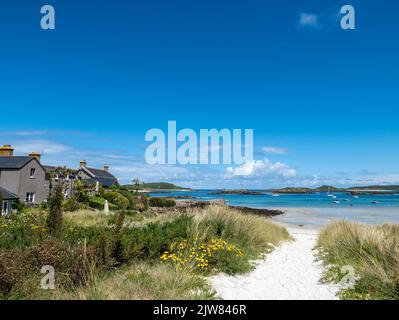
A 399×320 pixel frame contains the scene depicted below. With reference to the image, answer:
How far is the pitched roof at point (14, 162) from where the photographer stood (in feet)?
108

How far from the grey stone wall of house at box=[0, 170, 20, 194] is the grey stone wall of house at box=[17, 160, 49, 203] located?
43 centimetres

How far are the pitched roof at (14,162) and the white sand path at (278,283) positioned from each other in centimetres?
2960

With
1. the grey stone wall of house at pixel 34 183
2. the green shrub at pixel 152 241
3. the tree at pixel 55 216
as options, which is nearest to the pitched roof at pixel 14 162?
the grey stone wall of house at pixel 34 183

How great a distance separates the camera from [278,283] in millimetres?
8227

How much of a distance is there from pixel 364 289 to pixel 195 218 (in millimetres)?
6031

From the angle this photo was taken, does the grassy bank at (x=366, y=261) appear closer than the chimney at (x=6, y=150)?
Yes

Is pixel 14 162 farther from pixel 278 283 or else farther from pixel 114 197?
pixel 278 283

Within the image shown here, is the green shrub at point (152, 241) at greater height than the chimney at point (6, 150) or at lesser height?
lesser

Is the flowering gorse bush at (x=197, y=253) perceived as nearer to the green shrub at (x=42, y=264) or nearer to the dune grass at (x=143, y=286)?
the dune grass at (x=143, y=286)

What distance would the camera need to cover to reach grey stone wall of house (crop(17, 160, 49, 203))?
110 ft

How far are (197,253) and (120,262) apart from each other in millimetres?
1897

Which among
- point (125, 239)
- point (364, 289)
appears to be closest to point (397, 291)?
point (364, 289)

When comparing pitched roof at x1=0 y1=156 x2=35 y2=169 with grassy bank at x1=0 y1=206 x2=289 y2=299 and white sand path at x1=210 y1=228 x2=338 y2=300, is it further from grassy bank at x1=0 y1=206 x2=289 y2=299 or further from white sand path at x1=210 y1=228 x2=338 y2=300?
white sand path at x1=210 y1=228 x2=338 y2=300
